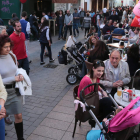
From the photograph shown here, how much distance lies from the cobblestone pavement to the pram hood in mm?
1365

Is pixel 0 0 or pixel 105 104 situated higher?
pixel 0 0

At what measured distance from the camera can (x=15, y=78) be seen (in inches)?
124

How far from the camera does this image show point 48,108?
473 cm

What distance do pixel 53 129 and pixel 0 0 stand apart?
11.1 meters

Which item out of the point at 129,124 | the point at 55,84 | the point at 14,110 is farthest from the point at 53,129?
the point at 55,84

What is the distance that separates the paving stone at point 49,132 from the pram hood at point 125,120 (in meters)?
1.43

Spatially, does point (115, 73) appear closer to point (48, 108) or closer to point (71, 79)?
point (48, 108)

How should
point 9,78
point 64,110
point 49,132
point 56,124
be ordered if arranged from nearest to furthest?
1. point 9,78
2. point 49,132
3. point 56,124
4. point 64,110

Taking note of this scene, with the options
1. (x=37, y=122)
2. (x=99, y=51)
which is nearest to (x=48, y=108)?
(x=37, y=122)

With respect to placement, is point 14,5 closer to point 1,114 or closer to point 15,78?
point 15,78

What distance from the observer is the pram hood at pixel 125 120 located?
2.29 meters

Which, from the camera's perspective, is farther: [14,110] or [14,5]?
[14,5]

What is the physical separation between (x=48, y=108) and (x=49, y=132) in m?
1.02

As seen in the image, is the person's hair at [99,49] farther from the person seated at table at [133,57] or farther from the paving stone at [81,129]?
the paving stone at [81,129]
